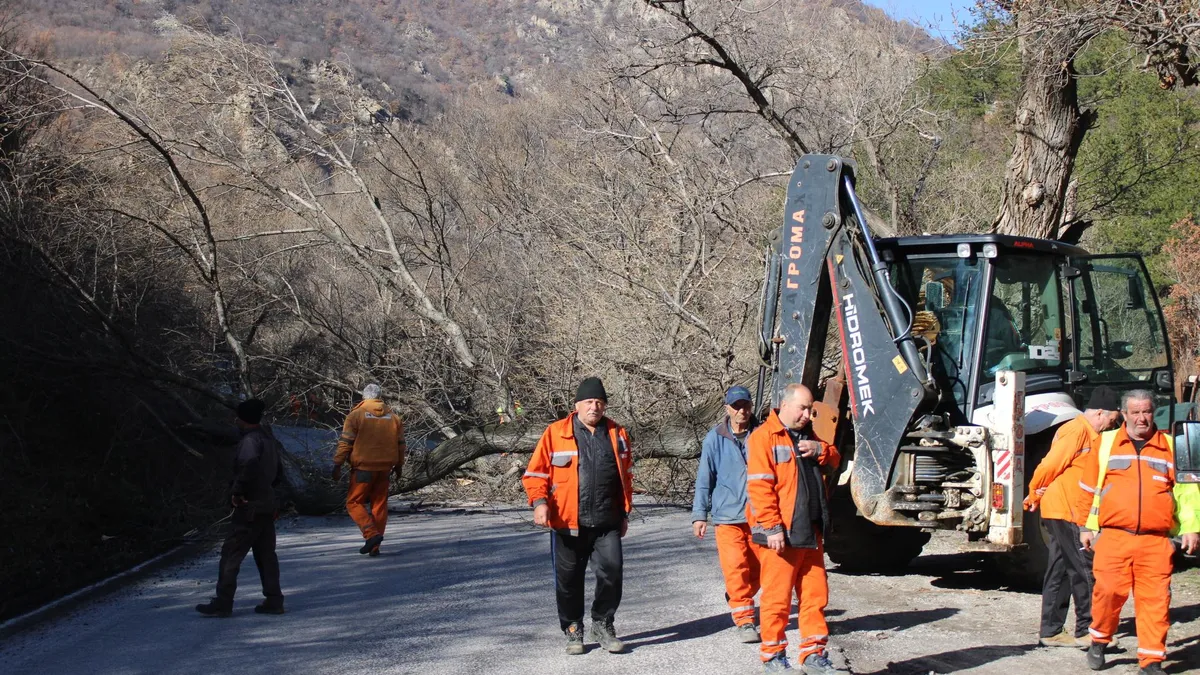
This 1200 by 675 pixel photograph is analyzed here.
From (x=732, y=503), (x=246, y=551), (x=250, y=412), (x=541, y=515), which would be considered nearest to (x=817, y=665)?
(x=732, y=503)

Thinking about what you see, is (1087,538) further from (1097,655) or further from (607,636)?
(607,636)

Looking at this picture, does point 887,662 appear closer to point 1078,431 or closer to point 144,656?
point 1078,431

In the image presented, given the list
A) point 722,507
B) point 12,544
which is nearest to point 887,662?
point 722,507

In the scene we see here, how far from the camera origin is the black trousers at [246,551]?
26.0 feet

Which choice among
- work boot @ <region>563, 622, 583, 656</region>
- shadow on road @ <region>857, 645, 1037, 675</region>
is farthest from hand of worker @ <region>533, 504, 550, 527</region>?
shadow on road @ <region>857, 645, 1037, 675</region>

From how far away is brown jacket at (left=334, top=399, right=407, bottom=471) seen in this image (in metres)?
10.7

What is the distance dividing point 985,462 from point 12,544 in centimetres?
820

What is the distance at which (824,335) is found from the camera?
28.7 feet

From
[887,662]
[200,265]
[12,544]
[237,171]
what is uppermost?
[237,171]

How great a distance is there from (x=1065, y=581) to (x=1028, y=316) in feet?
8.40

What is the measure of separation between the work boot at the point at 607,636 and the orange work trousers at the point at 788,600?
110 cm

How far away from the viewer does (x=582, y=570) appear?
691 centimetres

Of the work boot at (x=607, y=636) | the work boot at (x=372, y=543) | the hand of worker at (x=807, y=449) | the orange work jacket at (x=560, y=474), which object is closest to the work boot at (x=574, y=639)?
the work boot at (x=607, y=636)

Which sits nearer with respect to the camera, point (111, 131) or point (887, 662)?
point (887, 662)
